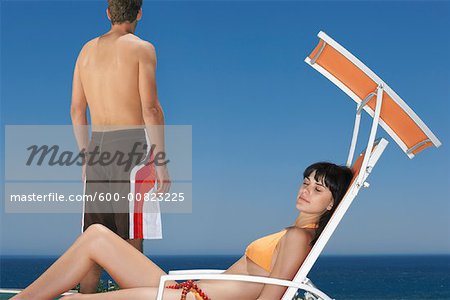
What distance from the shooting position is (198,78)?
24.9 metres

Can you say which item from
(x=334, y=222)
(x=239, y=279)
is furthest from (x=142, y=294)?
(x=334, y=222)

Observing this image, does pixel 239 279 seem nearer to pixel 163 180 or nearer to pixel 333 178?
pixel 333 178

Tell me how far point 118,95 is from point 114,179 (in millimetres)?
Answer: 518

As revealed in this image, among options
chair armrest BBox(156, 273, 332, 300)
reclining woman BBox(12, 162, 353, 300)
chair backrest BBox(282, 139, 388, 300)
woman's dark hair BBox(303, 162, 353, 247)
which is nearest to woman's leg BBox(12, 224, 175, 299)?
reclining woman BBox(12, 162, 353, 300)

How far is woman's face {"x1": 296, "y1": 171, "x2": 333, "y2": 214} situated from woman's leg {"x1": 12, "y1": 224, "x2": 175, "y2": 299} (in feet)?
2.12

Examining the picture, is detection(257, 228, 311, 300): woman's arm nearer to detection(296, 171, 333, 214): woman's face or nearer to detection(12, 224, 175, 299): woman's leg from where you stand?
detection(296, 171, 333, 214): woman's face

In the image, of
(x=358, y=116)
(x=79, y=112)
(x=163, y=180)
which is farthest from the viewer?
(x=79, y=112)

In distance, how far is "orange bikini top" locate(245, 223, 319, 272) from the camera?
122 inches

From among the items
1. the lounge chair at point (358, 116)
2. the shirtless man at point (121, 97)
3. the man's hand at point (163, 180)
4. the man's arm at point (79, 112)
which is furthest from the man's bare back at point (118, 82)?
the lounge chair at point (358, 116)

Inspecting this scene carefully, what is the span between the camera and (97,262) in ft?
10.2

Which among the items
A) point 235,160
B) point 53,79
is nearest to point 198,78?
point 235,160

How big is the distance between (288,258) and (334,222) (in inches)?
8.8

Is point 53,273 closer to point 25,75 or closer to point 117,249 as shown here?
point 117,249

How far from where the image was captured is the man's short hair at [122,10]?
4566 millimetres
